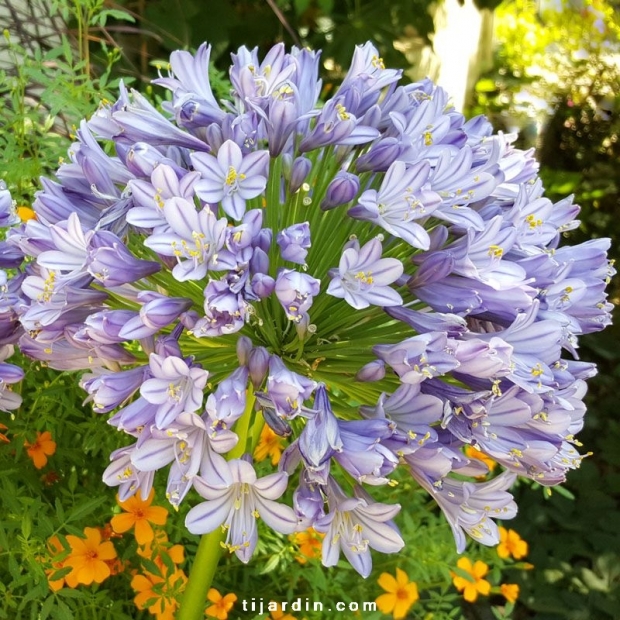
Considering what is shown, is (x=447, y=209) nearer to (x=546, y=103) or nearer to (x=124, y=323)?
(x=124, y=323)

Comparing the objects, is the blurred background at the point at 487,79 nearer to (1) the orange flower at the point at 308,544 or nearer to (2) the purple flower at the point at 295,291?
(1) the orange flower at the point at 308,544

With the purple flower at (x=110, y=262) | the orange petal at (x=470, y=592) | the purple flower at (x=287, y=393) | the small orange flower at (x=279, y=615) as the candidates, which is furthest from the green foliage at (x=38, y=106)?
the orange petal at (x=470, y=592)

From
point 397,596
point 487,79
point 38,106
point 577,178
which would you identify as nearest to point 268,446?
point 397,596

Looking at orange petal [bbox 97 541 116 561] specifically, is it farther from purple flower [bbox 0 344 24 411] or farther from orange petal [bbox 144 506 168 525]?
purple flower [bbox 0 344 24 411]

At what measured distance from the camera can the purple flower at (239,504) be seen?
403 mm

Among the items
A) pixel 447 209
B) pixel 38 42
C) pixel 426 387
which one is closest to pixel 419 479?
pixel 426 387

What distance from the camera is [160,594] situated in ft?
1.91

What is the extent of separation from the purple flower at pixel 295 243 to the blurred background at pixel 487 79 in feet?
1.07

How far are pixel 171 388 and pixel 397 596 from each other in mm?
437

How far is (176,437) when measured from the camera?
0.40 m

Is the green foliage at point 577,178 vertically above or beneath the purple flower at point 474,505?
beneath

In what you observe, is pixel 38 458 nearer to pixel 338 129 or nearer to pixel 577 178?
pixel 338 129

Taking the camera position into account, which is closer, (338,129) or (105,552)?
(338,129)

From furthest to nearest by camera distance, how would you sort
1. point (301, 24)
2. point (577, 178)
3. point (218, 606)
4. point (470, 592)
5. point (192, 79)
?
point (577, 178)
point (301, 24)
point (470, 592)
point (218, 606)
point (192, 79)
